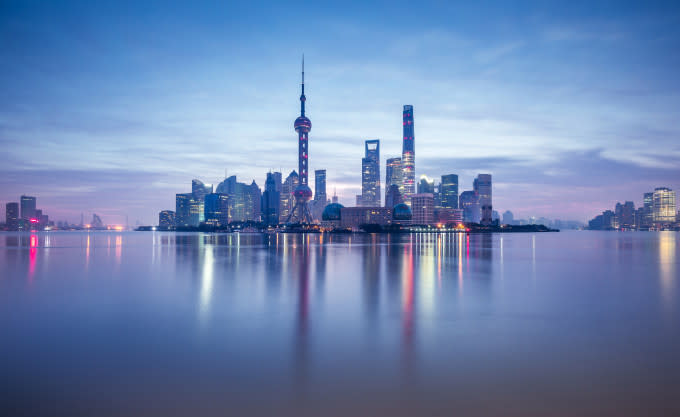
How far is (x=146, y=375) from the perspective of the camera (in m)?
12.5

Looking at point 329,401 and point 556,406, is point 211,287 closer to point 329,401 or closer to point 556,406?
point 329,401

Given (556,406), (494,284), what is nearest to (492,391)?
(556,406)

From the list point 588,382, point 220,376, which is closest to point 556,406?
point 588,382

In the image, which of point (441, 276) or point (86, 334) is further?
point (441, 276)

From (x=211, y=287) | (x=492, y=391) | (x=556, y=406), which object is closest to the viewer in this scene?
(x=556, y=406)

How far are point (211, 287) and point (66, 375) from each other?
18.8 meters

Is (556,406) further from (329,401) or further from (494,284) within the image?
(494,284)

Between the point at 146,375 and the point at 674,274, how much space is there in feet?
172

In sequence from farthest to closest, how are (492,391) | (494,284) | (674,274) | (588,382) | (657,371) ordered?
(674,274) → (494,284) → (657,371) → (588,382) → (492,391)

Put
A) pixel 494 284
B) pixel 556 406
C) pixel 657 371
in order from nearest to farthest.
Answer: pixel 556 406 < pixel 657 371 < pixel 494 284

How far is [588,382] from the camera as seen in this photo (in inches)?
468

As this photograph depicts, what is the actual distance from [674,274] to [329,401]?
159ft

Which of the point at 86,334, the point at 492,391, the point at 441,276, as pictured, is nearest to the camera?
the point at 492,391

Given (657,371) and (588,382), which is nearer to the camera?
(588,382)
